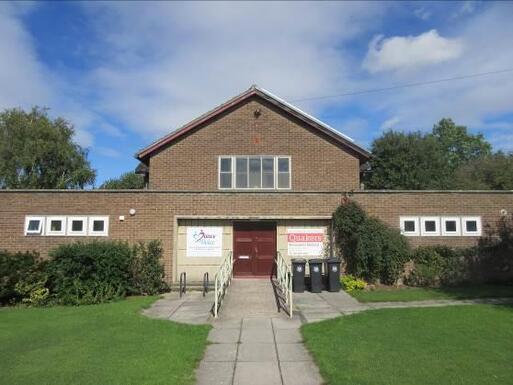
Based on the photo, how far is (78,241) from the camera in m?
17.5

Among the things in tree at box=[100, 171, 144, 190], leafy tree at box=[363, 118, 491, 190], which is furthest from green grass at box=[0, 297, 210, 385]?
tree at box=[100, 171, 144, 190]

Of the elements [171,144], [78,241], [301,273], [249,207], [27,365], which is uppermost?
[171,144]

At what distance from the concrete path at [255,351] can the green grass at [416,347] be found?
344mm

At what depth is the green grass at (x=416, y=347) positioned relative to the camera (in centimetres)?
700

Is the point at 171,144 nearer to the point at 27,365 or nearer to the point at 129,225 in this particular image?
the point at 129,225

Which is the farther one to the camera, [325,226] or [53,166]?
[53,166]

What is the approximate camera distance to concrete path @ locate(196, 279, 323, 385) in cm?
722

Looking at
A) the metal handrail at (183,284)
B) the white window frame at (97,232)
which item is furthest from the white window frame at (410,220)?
the white window frame at (97,232)

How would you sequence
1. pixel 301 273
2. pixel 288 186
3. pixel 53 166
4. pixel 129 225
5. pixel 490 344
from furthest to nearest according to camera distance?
1. pixel 53 166
2. pixel 288 186
3. pixel 129 225
4. pixel 301 273
5. pixel 490 344

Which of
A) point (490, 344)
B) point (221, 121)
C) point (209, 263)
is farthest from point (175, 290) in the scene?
point (490, 344)

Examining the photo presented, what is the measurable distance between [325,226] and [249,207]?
2.99 m

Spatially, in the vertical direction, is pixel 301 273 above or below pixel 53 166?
below

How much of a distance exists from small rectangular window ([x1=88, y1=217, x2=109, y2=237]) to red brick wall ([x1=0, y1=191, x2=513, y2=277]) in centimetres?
19

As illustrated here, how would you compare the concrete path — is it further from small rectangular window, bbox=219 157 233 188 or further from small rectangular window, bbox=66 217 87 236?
small rectangular window, bbox=219 157 233 188
